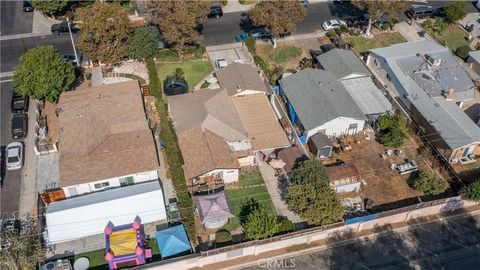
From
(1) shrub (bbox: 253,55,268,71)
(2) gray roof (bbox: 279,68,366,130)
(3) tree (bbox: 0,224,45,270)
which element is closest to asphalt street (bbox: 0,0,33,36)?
(1) shrub (bbox: 253,55,268,71)

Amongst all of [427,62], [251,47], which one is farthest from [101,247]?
[427,62]

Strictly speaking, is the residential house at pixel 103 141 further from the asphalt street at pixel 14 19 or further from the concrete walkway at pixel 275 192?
the asphalt street at pixel 14 19

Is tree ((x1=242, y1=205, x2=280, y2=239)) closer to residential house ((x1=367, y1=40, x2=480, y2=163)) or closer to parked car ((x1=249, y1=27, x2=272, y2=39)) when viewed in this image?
residential house ((x1=367, y1=40, x2=480, y2=163))

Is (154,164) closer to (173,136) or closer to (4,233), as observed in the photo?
(173,136)

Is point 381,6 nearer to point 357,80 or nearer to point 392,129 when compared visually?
point 357,80

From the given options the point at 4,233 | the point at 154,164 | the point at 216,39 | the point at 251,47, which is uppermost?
the point at 216,39

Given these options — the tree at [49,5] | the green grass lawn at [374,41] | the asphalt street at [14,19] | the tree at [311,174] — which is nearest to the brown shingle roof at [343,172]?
the tree at [311,174]
